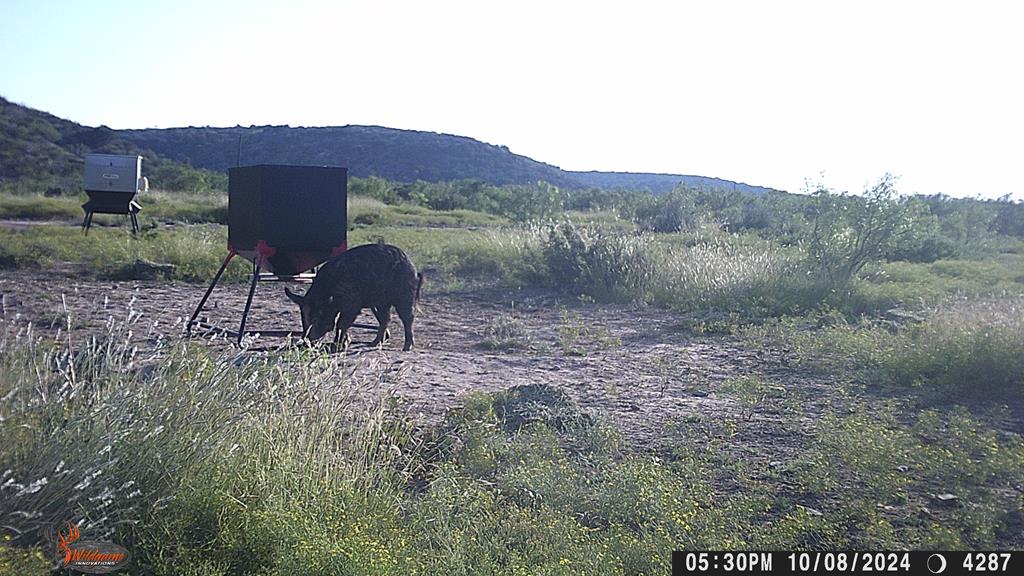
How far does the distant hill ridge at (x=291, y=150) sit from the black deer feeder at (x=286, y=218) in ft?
164

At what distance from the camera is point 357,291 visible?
33.1 feet

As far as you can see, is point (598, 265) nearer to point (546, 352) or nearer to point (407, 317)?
point (546, 352)

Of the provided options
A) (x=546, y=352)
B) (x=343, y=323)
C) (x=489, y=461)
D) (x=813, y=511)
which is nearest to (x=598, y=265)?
(x=546, y=352)

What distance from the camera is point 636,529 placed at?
5.05 meters

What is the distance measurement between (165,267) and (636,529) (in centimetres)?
1269

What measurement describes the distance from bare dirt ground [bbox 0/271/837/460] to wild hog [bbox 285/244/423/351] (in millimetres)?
530

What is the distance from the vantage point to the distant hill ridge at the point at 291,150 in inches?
2311

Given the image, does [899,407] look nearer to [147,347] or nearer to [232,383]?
[232,383]

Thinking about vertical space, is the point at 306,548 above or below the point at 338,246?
below

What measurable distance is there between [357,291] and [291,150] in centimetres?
6471

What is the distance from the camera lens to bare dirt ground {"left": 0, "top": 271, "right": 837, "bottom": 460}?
Answer: 738cm

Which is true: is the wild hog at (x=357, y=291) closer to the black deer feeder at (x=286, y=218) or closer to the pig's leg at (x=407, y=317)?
the pig's leg at (x=407, y=317)

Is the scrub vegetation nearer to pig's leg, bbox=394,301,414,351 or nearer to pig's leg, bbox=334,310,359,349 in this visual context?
pig's leg, bbox=394,301,414,351

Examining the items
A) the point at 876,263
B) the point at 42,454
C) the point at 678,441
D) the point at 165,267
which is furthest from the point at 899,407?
the point at 165,267
